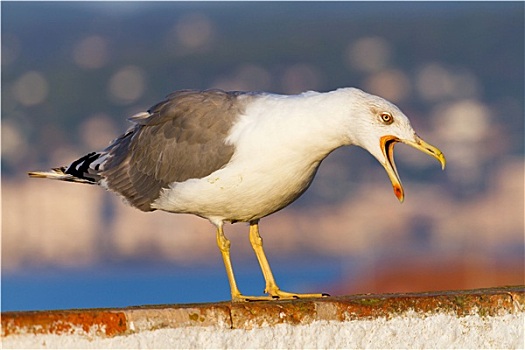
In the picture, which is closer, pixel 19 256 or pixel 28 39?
pixel 19 256

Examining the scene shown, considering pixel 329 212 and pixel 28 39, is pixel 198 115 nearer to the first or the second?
pixel 329 212

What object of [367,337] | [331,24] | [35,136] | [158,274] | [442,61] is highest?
[331,24]

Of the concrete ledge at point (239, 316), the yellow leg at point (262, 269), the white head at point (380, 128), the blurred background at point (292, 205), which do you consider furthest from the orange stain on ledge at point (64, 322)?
the blurred background at point (292, 205)

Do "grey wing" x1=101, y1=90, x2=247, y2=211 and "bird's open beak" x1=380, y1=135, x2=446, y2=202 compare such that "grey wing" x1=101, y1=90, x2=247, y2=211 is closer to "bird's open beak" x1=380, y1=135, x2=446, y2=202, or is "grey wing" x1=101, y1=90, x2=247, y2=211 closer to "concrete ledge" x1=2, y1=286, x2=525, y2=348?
"bird's open beak" x1=380, y1=135, x2=446, y2=202

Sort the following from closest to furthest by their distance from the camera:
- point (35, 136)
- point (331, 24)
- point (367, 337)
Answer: point (367, 337) < point (35, 136) < point (331, 24)

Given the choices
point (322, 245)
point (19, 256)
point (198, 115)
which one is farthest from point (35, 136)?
point (198, 115)
